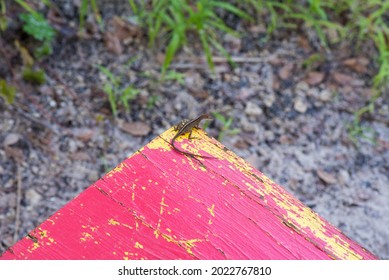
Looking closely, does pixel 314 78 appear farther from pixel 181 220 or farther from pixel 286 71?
pixel 181 220

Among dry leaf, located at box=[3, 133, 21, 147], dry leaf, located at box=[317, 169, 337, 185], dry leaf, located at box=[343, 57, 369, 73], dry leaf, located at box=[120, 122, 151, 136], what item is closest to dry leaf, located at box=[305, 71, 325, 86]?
dry leaf, located at box=[343, 57, 369, 73]

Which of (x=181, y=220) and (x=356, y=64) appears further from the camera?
(x=356, y=64)

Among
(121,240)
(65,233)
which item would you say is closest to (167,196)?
(121,240)

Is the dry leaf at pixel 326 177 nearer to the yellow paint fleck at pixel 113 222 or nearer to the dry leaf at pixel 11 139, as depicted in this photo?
the dry leaf at pixel 11 139

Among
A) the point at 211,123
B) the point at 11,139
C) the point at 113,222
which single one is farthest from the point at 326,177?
the point at 113,222

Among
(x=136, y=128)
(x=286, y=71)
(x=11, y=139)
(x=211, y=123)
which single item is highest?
(x=286, y=71)

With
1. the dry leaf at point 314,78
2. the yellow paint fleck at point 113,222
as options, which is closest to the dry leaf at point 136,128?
the dry leaf at point 314,78
